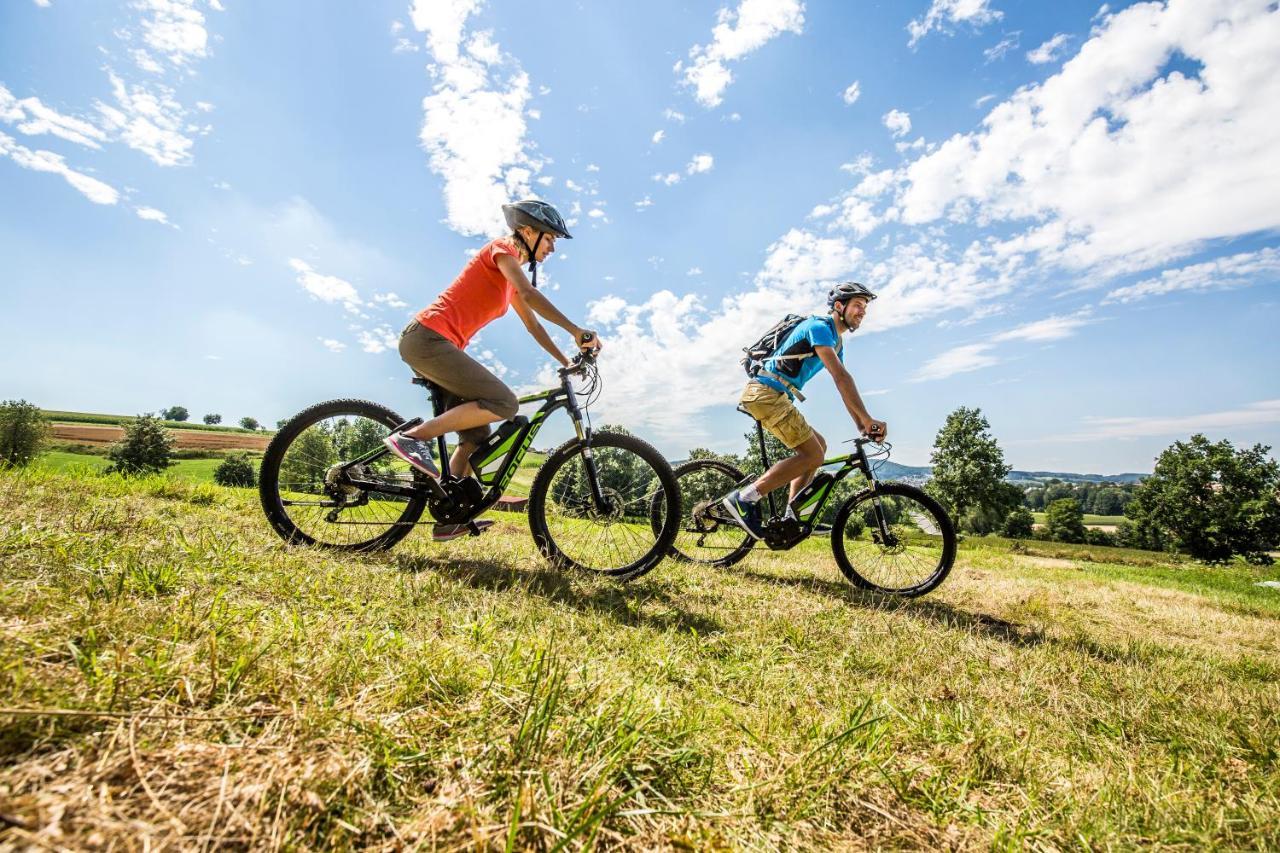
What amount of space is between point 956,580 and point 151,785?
26.5 ft

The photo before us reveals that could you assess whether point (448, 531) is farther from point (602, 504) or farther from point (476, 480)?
point (602, 504)

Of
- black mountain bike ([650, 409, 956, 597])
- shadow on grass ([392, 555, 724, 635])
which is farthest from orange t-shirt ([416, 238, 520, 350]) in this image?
black mountain bike ([650, 409, 956, 597])

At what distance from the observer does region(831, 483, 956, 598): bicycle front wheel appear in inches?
213

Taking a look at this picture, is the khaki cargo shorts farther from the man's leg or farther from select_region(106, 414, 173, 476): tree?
select_region(106, 414, 173, 476): tree

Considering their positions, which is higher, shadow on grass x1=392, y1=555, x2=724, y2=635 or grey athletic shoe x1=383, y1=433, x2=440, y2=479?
grey athletic shoe x1=383, y1=433, x2=440, y2=479

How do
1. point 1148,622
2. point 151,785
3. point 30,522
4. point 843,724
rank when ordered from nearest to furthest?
point 151,785 → point 843,724 → point 30,522 → point 1148,622

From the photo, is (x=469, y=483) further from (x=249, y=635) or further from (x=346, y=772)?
(x=346, y=772)

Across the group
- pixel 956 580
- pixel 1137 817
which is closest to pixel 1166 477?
pixel 956 580

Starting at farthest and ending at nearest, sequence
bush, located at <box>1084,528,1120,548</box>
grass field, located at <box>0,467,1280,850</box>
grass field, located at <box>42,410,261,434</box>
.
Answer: bush, located at <box>1084,528,1120,548</box> → grass field, located at <box>42,410,261,434</box> → grass field, located at <box>0,467,1280,850</box>

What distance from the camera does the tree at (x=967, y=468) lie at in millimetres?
47188

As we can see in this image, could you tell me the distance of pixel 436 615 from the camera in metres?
2.45

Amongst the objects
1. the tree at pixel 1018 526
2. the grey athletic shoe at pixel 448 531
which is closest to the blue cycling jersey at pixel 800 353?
the grey athletic shoe at pixel 448 531

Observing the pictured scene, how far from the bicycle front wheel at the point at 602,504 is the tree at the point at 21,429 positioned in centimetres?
6289

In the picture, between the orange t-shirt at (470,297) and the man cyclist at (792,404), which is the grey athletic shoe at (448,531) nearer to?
the orange t-shirt at (470,297)
